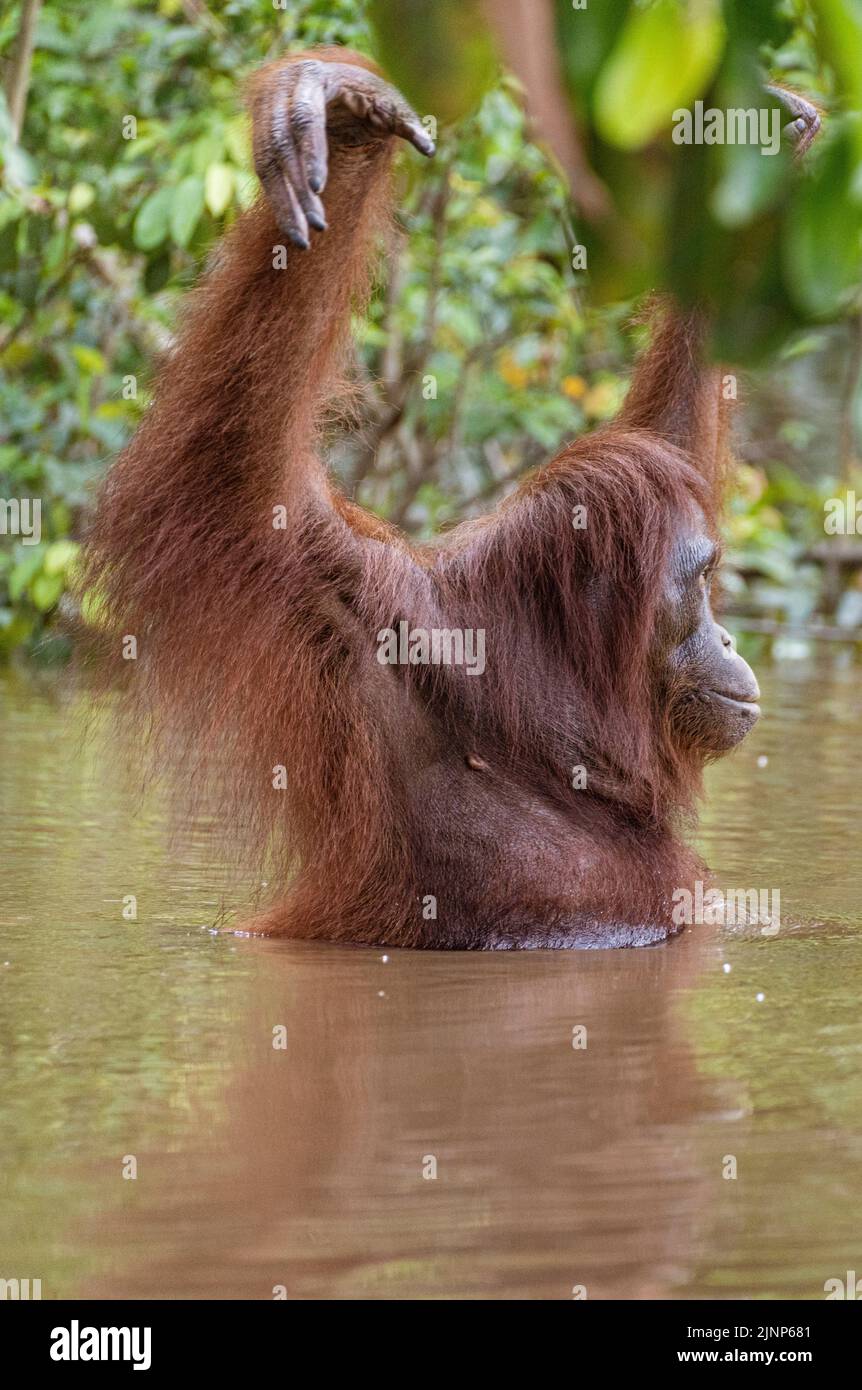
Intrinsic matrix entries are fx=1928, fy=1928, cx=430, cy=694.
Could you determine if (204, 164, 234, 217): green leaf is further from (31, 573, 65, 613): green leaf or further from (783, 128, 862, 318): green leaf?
(783, 128, 862, 318): green leaf

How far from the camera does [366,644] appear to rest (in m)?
4.15

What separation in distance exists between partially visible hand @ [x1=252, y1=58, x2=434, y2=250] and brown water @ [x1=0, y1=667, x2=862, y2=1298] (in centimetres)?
142

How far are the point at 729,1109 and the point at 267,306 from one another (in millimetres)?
1852

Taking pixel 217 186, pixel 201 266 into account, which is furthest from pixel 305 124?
pixel 201 266

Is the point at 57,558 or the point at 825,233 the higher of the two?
the point at 57,558

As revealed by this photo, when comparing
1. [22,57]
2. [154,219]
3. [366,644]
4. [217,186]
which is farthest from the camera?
[22,57]

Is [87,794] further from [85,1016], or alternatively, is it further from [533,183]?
[533,183]

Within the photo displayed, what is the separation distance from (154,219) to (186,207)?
29 centimetres

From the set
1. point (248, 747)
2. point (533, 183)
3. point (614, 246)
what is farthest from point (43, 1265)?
point (533, 183)

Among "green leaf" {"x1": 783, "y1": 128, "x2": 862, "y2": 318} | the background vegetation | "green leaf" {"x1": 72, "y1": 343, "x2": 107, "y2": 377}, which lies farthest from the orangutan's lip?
"green leaf" {"x1": 72, "y1": 343, "x2": 107, "y2": 377}

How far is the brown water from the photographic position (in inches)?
93.1

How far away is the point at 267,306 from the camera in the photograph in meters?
3.88

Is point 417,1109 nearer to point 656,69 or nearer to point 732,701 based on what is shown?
point 732,701

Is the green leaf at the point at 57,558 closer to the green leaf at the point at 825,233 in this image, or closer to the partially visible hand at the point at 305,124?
the partially visible hand at the point at 305,124
